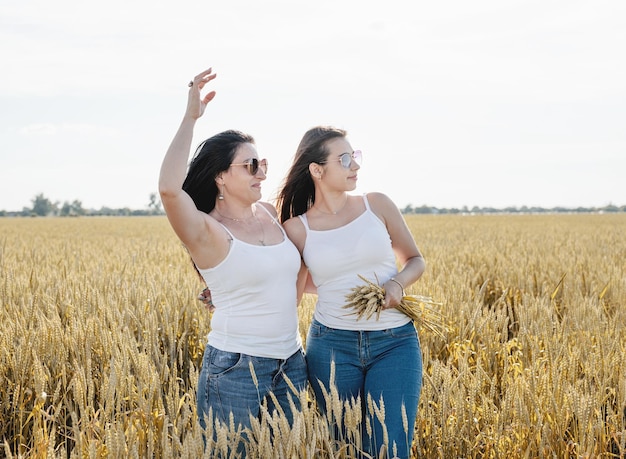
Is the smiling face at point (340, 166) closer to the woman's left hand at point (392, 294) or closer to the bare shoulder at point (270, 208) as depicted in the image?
the bare shoulder at point (270, 208)

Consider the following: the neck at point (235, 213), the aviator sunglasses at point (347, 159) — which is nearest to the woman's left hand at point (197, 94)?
the neck at point (235, 213)

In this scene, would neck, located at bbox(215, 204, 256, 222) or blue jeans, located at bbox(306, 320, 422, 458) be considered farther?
neck, located at bbox(215, 204, 256, 222)

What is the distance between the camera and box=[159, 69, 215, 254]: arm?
2.48 m

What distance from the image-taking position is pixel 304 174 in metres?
3.24

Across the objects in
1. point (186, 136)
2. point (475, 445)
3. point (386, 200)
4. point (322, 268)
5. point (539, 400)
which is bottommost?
point (475, 445)

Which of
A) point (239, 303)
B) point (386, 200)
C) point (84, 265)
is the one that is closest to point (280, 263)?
point (239, 303)

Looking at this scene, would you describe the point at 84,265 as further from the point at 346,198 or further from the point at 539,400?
the point at 539,400

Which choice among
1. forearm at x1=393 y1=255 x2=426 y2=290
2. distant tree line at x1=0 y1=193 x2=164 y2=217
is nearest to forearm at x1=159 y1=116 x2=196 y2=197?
forearm at x1=393 y1=255 x2=426 y2=290

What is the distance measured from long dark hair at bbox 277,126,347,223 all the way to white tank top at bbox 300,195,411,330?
1.12 ft

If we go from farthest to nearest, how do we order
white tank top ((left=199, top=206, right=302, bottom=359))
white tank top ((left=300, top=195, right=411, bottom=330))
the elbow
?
1. white tank top ((left=300, top=195, right=411, bottom=330))
2. white tank top ((left=199, top=206, right=302, bottom=359))
3. the elbow

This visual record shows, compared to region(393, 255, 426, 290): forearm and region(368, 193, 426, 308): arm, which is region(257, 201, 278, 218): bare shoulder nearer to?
region(368, 193, 426, 308): arm

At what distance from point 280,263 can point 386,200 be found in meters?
0.74

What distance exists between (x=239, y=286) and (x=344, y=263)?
21.0 inches

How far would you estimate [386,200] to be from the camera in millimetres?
3152
